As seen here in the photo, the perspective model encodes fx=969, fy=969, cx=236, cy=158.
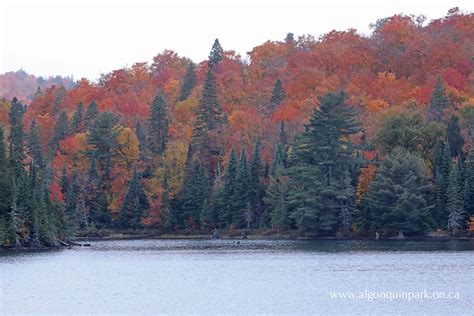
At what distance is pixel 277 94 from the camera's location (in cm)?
15275

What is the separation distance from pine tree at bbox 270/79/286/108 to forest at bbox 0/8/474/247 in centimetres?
31

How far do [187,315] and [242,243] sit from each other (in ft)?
194

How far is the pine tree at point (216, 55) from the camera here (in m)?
178

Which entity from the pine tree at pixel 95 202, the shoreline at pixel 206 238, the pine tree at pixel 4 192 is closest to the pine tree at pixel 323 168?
the shoreline at pixel 206 238

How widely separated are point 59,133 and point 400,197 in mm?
65160

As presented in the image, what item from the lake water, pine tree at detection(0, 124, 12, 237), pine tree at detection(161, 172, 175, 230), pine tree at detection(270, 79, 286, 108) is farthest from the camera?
pine tree at detection(270, 79, 286, 108)

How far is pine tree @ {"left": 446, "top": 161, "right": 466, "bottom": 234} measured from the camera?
4146 inches

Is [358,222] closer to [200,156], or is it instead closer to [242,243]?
[242,243]

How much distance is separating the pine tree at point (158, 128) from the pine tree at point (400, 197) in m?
44.7

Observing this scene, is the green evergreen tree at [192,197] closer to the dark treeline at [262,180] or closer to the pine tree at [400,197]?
the dark treeline at [262,180]

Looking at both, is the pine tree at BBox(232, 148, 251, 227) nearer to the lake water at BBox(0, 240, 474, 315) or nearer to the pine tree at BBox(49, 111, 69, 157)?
the lake water at BBox(0, 240, 474, 315)

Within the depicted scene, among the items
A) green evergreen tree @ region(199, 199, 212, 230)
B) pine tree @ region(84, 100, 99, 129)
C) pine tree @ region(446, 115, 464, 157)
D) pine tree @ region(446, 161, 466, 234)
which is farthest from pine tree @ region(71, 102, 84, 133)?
pine tree @ region(446, 161, 466, 234)

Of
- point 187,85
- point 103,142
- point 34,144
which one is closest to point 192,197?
point 103,142

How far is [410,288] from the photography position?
55906 mm
